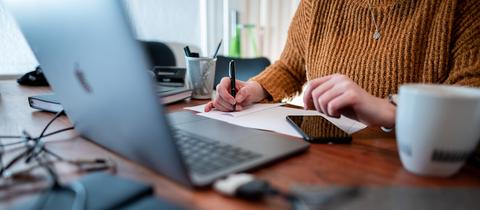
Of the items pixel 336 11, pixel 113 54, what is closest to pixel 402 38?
pixel 336 11

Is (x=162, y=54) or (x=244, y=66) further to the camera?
(x=162, y=54)

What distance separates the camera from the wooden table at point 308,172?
358 mm

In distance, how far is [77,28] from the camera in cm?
39

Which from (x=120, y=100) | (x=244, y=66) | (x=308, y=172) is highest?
(x=120, y=100)

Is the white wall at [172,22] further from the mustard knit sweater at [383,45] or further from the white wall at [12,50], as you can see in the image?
the mustard knit sweater at [383,45]

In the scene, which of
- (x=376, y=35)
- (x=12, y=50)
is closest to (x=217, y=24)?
(x=12, y=50)

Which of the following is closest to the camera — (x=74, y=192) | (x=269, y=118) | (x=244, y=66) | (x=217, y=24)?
(x=74, y=192)

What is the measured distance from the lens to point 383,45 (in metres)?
0.89

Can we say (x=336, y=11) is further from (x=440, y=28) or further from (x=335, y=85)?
(x=335, y=85)

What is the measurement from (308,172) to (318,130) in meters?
0.19

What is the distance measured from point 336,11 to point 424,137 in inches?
26.4

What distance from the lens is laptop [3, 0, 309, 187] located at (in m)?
0.32

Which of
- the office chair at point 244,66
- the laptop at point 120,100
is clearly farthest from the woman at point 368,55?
the office chair at point 244,66

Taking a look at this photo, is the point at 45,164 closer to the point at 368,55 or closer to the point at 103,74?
the point at 103,74
